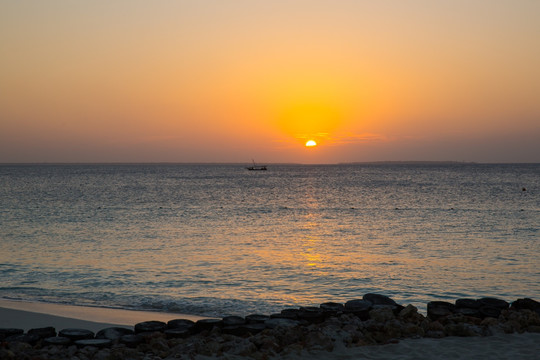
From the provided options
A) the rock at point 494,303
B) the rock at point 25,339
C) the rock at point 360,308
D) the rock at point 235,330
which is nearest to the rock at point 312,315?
the rock at point 360,308

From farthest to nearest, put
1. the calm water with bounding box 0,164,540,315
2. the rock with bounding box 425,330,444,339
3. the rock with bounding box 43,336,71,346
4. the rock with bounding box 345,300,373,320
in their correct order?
the calm water with bounding box 0,164,540,315 < the rock with bounding box 345,300,373,320 < the rock with bounding box 425,330,444,339 < the rock with bounding box 43,336,71,346

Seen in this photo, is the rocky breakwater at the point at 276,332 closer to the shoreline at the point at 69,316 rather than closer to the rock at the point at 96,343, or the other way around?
the rock at the point at 96,343

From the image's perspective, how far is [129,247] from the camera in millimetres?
28219

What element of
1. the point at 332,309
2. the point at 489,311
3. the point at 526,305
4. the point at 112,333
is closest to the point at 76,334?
the point at 112,333

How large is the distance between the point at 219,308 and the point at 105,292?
4417 mm

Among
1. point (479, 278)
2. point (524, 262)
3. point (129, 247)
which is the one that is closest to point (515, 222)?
point (524, 262)

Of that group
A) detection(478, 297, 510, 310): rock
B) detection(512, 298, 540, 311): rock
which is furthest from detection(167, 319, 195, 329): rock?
detection(512, 298, 540, 311): rock

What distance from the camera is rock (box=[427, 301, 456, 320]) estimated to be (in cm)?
1274

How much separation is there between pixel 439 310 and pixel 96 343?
772 centimetres

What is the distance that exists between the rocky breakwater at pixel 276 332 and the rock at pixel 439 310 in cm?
2

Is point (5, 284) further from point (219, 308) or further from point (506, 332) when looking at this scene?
point (506, 332)

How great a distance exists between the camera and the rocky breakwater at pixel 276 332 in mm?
10109

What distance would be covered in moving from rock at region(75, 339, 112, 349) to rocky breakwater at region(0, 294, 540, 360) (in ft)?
0.04

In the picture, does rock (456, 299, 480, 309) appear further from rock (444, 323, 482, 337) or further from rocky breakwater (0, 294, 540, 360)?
rock (444, 323, 482, 337)
